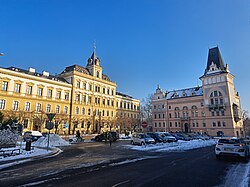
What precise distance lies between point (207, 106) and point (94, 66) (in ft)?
145

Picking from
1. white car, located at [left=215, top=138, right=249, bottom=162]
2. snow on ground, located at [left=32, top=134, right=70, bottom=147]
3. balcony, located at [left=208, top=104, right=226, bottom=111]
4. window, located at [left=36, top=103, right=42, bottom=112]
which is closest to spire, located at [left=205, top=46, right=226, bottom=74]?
balcony, located at [left=208, top=104, right=226, bottom=111]

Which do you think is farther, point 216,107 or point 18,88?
point 216,107

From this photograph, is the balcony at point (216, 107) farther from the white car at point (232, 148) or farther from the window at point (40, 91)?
the window at point (40, 91)

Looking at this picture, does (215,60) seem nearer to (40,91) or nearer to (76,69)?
(76,69)

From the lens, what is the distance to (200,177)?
7.66 meters

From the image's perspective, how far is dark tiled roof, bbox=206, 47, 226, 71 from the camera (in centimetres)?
6550

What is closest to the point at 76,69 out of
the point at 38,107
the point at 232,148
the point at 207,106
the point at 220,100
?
the point at 38,107

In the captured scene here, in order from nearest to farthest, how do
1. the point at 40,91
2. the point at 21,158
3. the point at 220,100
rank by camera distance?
the point at 21,158
the point at 40,91
the point at 220,100

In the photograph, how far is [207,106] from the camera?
210 feet

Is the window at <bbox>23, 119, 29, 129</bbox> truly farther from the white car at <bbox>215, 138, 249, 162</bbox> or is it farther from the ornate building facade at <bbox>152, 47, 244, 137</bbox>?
the ornate building facade at <bbox>152, 47, 244, 137</bbox>

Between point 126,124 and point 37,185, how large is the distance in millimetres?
60786

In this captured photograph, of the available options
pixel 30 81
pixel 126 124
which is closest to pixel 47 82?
pixel 30 81

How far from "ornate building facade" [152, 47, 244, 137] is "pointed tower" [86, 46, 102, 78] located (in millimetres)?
28900

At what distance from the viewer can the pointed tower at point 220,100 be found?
59.1 meters
